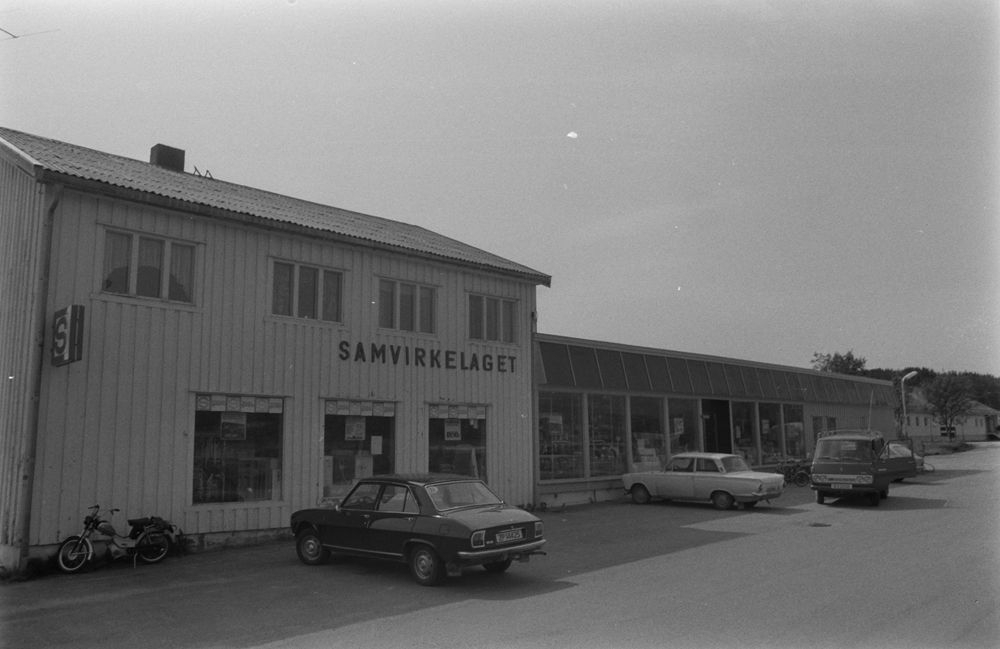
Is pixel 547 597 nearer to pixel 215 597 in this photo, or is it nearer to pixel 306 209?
pixel 215 597

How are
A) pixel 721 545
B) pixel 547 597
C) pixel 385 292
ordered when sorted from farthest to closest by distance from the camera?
pixel 385 292, pixel 721 545, pixel 547 597

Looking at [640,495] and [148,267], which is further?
[640,495]

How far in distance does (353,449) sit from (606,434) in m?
9.75

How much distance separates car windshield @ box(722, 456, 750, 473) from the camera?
2089 centimetres

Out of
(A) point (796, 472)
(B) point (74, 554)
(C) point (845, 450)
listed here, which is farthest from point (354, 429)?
(A) point (796, 472)

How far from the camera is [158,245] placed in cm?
1370

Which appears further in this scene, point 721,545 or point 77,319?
point 721,545

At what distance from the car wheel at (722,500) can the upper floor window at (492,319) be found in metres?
6.74

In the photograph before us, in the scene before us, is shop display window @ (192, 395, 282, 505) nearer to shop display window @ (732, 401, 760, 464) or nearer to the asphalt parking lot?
the asphalt parking lot

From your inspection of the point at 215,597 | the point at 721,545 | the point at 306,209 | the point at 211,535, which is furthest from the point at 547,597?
the point at 306,209

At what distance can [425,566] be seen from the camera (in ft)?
34.0

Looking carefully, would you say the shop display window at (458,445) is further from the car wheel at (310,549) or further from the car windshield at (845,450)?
the car windshield at (845,450)

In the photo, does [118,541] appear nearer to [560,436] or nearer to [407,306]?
[407,306]

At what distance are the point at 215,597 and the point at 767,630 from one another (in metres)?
6.55
